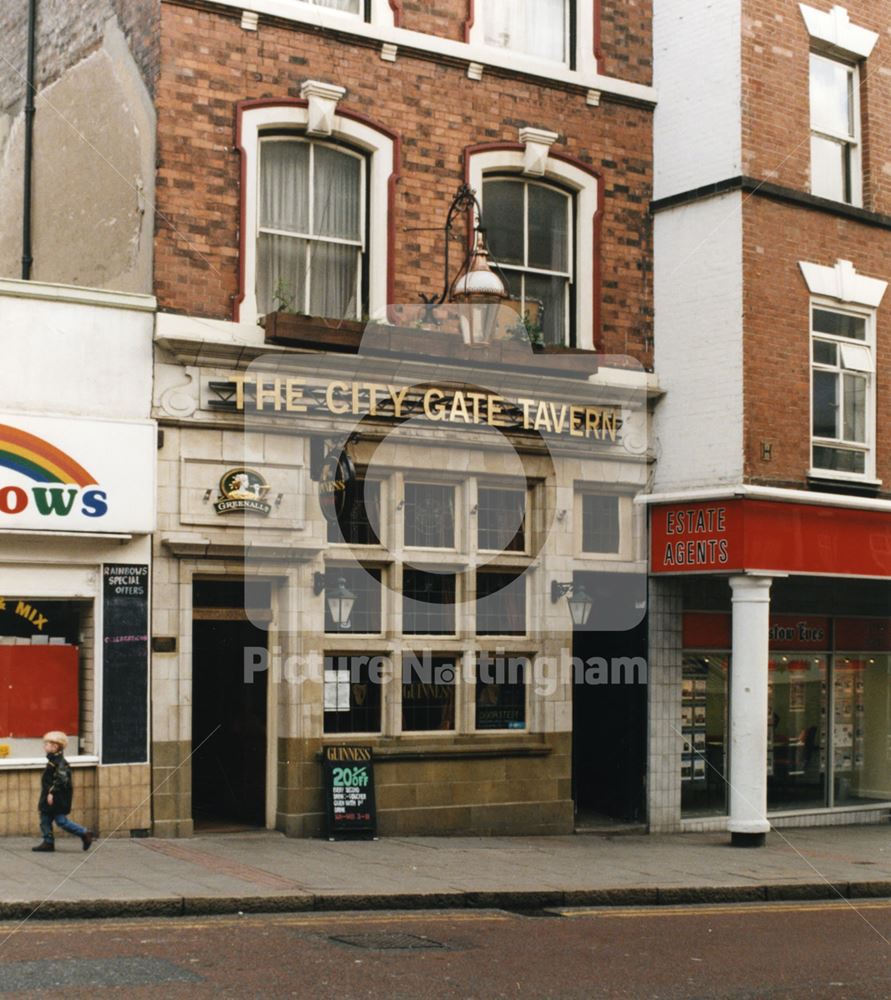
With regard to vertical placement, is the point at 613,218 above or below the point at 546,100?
below

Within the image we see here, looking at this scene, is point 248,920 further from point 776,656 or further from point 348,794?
point 776,656

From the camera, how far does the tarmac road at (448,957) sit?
29.3ft

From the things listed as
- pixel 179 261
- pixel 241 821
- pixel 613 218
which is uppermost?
pixel 613 218

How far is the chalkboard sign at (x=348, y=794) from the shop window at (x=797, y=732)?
618 cm

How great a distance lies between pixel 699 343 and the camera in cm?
1803

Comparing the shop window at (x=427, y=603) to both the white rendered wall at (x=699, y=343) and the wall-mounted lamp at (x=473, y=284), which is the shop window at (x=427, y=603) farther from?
the white rendered wall at (x=699, y=343)

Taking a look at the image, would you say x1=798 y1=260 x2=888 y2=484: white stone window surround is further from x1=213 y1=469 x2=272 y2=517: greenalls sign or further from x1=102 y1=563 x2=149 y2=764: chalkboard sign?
x1=102 y1=563 x2=149 y2=764: chalkboard sign

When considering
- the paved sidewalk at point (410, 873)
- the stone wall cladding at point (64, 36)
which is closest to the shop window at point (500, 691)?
the paved sidewalk at point (410, 873)

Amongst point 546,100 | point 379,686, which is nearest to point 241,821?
point 379,686

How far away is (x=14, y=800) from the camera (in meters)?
14.4

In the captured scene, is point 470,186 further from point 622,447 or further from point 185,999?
point 185,999

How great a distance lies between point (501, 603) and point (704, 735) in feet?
11.1

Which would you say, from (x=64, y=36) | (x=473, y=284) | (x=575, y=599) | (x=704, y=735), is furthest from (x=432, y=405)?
(x=64, y=36)

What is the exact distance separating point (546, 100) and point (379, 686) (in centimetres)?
722
